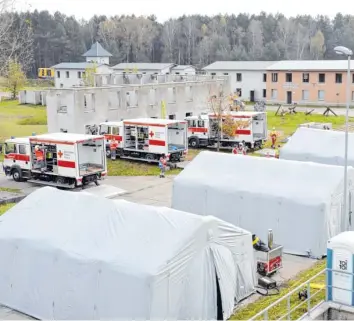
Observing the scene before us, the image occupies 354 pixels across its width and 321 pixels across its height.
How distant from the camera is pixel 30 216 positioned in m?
16.7

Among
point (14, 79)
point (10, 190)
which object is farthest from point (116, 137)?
point (14, 79)

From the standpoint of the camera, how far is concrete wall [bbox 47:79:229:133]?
4084 centimetres

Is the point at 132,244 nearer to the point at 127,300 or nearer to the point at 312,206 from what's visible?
the point at 127,300

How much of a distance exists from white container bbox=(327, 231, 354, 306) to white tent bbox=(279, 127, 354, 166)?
44.9 ft

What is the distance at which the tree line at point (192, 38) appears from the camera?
389ft

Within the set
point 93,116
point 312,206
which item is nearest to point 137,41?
point 93,116

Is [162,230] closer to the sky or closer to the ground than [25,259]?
closer to the sky

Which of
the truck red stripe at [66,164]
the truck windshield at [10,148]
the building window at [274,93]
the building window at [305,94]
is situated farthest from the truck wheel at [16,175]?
the building window at [274,93]

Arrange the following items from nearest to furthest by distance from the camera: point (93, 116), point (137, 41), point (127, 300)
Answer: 1. point (127, 300)
2. point (93, 116)
3. point (137, 41)

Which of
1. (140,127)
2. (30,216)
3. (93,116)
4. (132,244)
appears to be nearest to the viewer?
(132,244)

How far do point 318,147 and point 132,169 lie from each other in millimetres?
11273

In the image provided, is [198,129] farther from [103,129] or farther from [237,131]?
[103,129]

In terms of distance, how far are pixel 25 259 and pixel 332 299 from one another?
8064mm

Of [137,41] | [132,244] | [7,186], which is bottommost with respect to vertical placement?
[7,186]
